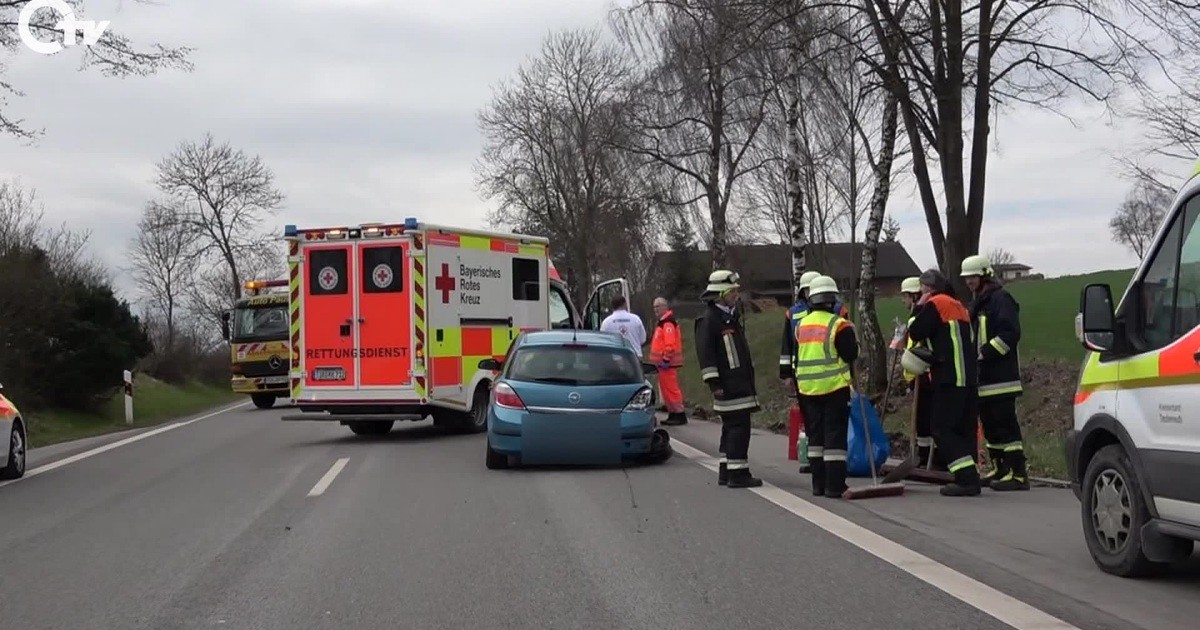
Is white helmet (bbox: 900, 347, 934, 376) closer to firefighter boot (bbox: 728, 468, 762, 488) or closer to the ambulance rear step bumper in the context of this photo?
firefighter boot (bbox: 728, 468, 762, 488)

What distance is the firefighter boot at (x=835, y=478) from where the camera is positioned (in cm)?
1022

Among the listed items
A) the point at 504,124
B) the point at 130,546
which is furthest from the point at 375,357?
the point at 504,124

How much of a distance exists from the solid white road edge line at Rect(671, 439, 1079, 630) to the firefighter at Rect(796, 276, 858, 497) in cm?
37

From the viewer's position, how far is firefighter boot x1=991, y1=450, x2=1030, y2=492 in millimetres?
10523

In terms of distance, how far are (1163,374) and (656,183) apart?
29.1 metres

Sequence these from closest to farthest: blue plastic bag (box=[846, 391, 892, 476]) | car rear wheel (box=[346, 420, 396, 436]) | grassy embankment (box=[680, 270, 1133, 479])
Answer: blue plastic bag (box=[846, 391, 892, 476]), grassy embankment (box=[680, 270, 1133, 479]), car rear wheel (box=[346, 420, 396, 436])

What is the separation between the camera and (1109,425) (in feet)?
22.5

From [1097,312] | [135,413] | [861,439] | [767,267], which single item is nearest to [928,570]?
[1097,312]

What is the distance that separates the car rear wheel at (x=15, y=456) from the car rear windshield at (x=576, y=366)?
18.3ft

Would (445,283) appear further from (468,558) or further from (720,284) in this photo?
(468,558)

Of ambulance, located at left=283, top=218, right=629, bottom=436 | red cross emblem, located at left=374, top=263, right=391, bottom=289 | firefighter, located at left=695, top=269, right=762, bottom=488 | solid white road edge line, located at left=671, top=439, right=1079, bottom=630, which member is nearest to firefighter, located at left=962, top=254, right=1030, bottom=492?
solid white road edge line, located at left=671, top=439, right=1079, bottom=630

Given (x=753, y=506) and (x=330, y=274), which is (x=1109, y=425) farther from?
(x=330, y=274)

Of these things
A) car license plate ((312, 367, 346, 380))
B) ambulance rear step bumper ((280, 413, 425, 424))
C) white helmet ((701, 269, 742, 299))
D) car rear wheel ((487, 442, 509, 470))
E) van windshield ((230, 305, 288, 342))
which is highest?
van windshield ((230, 305, 288, 342))

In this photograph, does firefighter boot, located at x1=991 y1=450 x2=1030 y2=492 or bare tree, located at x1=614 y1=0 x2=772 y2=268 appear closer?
firefighter boot, located at x1=991 y1=450 x2=1030 y2=492
